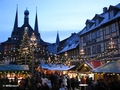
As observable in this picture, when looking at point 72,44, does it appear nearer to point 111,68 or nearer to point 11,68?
point 11,68

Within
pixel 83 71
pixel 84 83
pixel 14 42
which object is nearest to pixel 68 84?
pixel 84 83

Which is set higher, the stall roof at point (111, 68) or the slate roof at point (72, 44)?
the slate roof at point (72, 44)

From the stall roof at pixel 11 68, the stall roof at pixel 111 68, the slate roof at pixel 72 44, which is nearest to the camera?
the stall roof at pixel 111 68

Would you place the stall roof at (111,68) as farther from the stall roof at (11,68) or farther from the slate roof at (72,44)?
the slate roof at (72,44)

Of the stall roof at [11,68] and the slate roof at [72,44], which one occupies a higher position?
the slate roof at [72,44]

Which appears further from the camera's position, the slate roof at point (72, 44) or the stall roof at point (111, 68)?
the slate roof at point (72, 44)

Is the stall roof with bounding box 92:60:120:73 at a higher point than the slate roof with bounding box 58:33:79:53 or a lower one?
lower

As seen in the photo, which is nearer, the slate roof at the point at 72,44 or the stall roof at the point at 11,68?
the stall roof at the point at 11,68

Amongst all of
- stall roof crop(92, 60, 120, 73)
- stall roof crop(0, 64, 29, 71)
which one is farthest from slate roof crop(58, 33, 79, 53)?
stall roof crop(92, 60, 120, 73)

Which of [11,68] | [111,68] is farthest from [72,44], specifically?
[111,68]

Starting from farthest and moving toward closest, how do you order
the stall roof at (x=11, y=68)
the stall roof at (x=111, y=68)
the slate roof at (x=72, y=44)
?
the slate roof at (x=72, y=44)
the stall roof at (x=11, y=68)
the stall roof at (x=111, y=68)

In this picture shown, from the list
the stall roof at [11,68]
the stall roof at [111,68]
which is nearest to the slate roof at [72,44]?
the stall roof at [11,68]

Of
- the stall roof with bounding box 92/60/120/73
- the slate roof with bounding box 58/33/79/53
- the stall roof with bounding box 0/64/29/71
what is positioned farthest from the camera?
the slate roof with bounding box 58/33/79/53

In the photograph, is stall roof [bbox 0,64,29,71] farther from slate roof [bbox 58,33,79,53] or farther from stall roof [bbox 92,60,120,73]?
slate roof [bbox 58,33,79,53]
